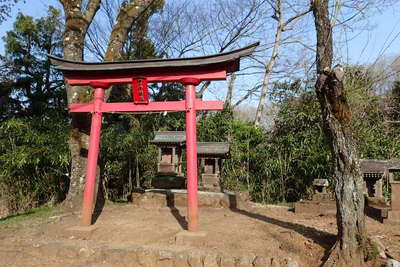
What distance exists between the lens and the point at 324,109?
411 centimetres

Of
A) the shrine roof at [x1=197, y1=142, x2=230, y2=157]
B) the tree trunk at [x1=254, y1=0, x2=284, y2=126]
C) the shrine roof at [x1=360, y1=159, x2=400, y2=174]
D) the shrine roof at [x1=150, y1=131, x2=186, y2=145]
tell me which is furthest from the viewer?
the tree trunk at [x1=254, y1=0, x2=284, y2=126]

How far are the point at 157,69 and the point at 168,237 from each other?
2.90 meters

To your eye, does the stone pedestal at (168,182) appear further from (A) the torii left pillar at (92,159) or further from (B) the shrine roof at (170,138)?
(A) the torii left pillar at (92,159)

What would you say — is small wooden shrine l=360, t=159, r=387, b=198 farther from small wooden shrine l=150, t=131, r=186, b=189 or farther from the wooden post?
small wooden shrine l=150, t=131, r=186, b=189

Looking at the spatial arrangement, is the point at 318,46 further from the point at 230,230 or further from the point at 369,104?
the point at 369,104

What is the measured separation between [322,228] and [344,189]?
1568 millimetres

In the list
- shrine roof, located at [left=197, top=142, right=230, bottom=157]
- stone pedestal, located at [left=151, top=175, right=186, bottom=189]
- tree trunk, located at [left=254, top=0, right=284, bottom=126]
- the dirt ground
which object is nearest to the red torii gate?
the dirt ground

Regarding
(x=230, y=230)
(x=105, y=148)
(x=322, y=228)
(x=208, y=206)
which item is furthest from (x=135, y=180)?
(x=322, y=228)

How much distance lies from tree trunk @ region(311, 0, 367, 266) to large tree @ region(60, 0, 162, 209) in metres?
5.34

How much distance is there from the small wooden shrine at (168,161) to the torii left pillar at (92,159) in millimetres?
3029

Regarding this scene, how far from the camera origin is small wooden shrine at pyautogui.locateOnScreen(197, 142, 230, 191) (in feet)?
27.3

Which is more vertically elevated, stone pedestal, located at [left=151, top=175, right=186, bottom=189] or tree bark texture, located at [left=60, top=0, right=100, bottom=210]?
tree bark texture, located at [left=60, top=0, right=100, bottom=210]

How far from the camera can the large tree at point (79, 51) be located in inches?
271

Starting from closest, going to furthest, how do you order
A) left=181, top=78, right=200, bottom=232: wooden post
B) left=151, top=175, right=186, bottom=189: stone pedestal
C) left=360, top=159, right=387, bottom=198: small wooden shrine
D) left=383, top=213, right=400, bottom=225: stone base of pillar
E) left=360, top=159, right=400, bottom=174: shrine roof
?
left=181, top=78, right=200, bottom=232: wooden post
left=383, top=213, right=400, bottom=225: stone base of pillar
left=360, top=159, right=400, bottom=174: shrine roof
left=360, top=159, right=387, bottom=198: small wooden shrine
left=151, top=175, right=186, bottom=189: stone pedestal
